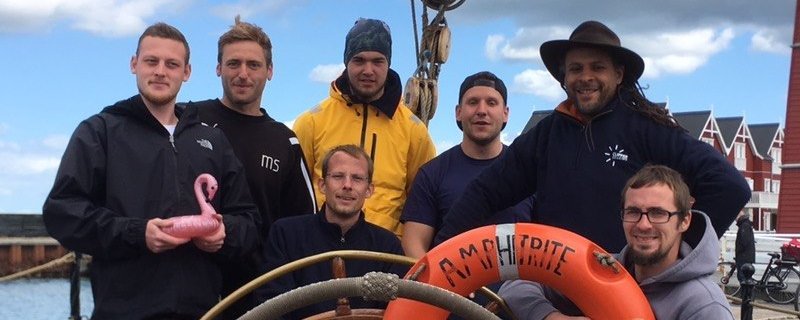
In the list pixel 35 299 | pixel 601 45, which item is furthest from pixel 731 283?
pixel 601 45

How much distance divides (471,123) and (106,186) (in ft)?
4.71

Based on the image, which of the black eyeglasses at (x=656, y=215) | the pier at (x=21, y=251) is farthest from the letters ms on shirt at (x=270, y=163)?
the pier at (x=21, y=251)

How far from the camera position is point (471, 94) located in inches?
159

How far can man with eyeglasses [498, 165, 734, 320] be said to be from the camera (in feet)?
9.32

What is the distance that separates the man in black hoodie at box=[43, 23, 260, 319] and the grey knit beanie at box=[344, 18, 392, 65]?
964 mm

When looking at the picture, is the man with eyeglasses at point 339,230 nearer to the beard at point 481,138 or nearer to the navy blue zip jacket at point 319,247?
the navy blue zip jacket at point 319,247

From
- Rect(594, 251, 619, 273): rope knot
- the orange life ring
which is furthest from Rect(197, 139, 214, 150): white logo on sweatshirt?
Rect(594, 251, 619, 273): rope knot

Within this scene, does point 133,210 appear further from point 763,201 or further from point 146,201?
point 763,201

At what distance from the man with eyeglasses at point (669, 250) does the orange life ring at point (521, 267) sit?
85 mm

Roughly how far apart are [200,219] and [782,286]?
14.9 meters

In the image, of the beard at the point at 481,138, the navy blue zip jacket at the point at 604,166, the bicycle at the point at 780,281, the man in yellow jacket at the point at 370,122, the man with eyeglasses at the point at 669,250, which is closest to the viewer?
the man with eyeglasses at the point at 669,250

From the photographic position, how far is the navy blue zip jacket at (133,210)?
3006 millimetres

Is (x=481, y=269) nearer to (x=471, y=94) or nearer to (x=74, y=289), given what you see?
(x=471, y=94)

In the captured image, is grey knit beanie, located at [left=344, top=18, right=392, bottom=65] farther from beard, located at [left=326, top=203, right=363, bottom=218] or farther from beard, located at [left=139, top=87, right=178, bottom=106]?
beard, located at [left=139, top=87, right=178, bottom=106]
